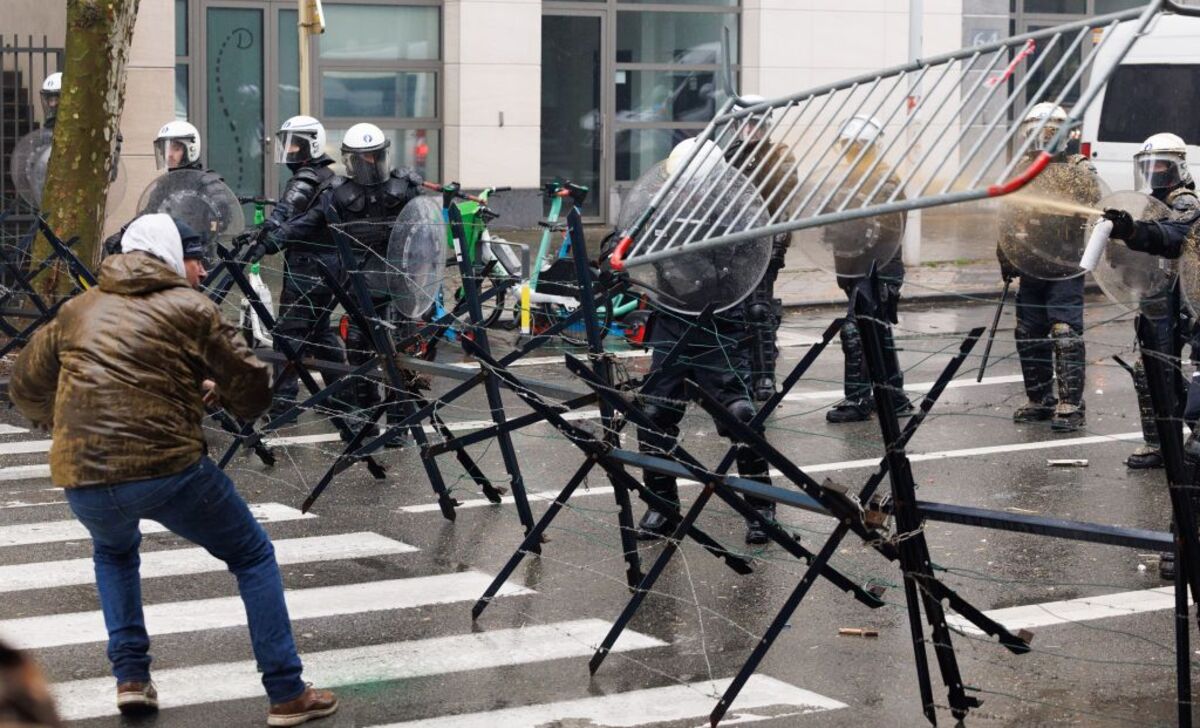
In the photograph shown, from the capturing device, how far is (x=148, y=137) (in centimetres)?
1808

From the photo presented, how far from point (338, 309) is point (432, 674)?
6338mm

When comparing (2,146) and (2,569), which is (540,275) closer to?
(2,146)

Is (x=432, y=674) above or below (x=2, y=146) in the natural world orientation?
below

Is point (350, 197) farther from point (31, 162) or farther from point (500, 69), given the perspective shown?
point (500, 69)

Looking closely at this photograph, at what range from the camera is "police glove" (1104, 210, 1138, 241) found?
722cm

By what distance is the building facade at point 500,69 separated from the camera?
2062 cm

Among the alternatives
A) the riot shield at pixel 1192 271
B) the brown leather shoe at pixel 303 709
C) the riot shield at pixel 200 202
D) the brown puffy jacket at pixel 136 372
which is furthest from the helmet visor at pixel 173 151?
the riot shield at pixel 1192 271

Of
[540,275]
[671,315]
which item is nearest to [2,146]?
[540,275]

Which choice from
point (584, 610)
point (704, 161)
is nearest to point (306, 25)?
point (584, 610)

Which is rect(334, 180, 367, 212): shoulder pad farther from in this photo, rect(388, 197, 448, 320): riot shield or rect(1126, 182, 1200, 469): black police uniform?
rect(1126, 182, 1200, 469): black police uniform

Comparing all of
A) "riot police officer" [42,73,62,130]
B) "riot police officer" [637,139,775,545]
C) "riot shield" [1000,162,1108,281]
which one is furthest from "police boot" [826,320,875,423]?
"riot police officer" [42,73,62,130]

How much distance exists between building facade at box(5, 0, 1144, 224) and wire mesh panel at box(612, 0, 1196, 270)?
13.1m

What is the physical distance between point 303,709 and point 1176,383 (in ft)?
11.5

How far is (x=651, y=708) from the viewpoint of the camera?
5.74 metres
